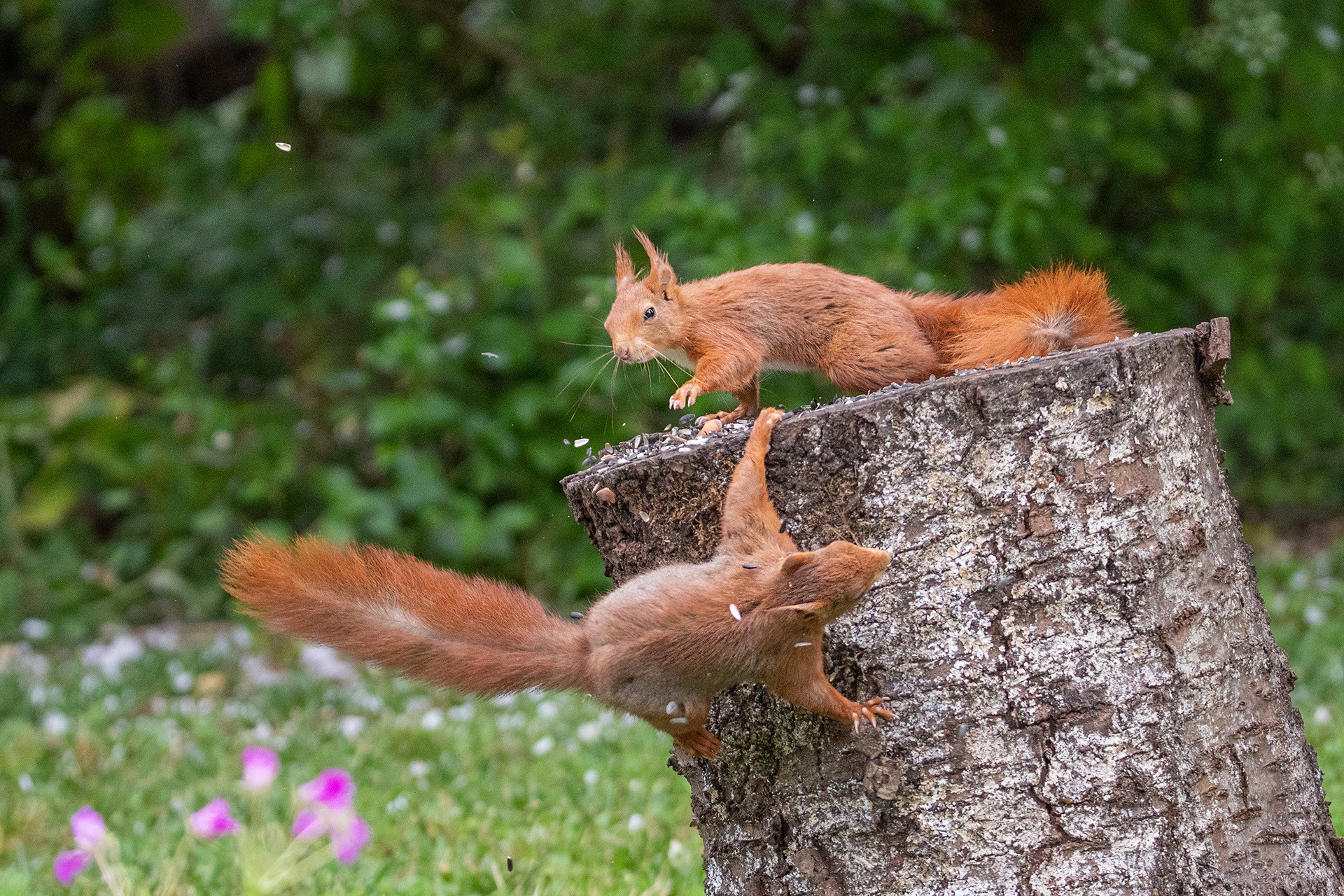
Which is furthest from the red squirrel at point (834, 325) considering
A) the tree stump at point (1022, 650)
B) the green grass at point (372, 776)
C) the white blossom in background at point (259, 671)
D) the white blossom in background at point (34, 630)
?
the white blossom in background at point (34, 630)

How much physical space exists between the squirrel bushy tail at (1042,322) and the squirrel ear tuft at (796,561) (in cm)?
49

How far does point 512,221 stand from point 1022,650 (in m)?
4.14

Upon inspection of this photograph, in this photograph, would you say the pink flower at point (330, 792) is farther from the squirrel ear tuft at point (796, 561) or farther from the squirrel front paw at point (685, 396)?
the squirrel front paw at point (685, 396)

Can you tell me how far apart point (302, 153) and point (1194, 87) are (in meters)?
4.16

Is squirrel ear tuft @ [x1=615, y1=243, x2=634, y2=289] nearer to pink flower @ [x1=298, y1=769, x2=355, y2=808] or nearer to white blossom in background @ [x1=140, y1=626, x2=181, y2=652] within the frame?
pink flower @ [x1=298, y1=769, x2=355, y2=808]

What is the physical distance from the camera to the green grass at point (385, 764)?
2.60 meters

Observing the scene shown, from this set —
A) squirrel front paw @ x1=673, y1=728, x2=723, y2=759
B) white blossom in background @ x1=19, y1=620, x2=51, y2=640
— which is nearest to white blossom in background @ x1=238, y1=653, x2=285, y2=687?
white blossom in background @ x1=19, y1=620, x2=51, y2=640

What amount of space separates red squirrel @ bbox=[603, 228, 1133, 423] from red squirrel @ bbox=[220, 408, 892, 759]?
0.38m

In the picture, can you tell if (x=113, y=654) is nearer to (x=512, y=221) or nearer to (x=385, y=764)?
(x=385, y=764)

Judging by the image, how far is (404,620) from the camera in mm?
1767

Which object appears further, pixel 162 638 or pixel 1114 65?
pixel 162 638

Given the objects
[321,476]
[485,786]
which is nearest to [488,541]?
[321,476]

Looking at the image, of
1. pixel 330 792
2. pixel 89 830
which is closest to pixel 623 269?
pixel 330 792

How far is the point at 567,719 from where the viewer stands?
4043mm
